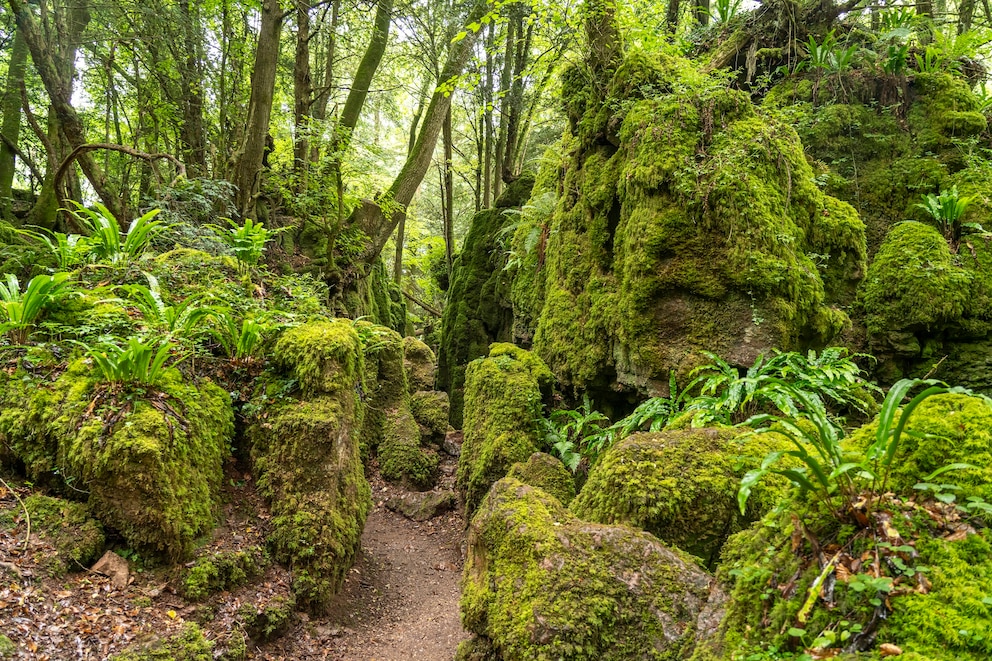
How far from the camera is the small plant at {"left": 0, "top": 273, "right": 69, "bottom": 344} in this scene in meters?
3.72

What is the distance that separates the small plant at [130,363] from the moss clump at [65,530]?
85cm

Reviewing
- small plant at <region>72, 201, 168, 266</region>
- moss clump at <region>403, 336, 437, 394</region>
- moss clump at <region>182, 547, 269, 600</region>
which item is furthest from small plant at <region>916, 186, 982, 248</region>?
moss clump at <region>403, 336, 437, 394</region>

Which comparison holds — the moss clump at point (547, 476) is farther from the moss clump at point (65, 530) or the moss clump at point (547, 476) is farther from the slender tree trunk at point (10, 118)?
the slender tree trunk at point (10, 118)

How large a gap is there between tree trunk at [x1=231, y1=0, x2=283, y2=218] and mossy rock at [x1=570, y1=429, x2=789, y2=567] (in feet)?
26.4

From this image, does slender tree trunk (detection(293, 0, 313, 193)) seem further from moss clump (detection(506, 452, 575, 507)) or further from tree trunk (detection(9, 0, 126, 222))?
moss clump (detection(506, 452, 575, 507))

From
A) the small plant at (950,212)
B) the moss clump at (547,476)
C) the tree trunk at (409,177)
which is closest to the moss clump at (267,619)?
the moss clump at (547,476)

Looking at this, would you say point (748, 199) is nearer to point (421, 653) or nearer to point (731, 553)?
point (731, 553)

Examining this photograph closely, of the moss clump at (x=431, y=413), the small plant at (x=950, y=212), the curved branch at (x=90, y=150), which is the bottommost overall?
the moss clump at (x=431, y=413)

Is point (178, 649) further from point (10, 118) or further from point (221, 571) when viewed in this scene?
point (10, 118)

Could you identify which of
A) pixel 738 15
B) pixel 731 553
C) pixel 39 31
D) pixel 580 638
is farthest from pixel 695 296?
pixel 39 31

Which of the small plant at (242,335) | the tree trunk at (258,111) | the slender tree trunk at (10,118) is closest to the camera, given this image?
the small plant at (242,335)

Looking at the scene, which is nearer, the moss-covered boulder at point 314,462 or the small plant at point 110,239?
the moss-covered boulder at point 314,462

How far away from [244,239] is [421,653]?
5.29 metres

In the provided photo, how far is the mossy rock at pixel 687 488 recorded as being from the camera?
3072 mm
